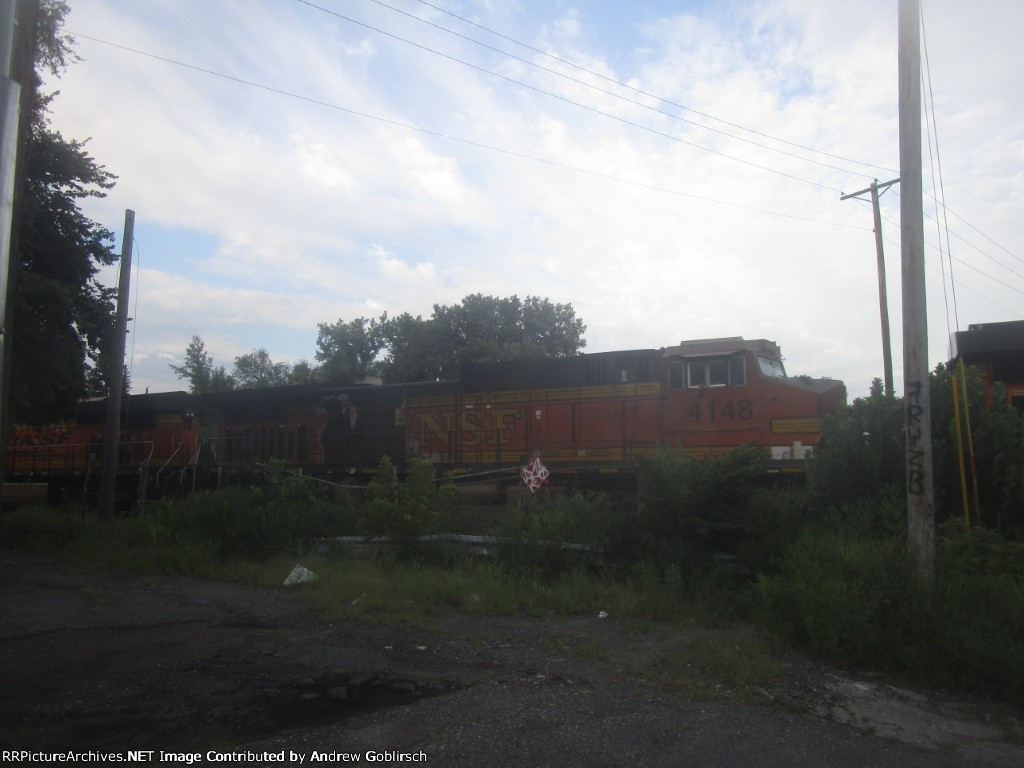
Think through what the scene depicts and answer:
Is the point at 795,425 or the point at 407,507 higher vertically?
the point at 795,425

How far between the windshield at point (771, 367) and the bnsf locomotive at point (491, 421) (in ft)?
0.15

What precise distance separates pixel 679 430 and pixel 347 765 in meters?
12.2

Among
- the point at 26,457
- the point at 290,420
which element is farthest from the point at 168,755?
the point at 26,457

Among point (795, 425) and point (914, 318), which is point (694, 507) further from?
point (795, 425)

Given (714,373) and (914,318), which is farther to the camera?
(714,373)

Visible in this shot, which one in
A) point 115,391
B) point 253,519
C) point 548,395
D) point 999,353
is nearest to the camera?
point 253,519

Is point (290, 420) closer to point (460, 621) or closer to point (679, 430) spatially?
point (679, 430)

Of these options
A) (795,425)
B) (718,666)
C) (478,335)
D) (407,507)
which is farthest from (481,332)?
(718,666)

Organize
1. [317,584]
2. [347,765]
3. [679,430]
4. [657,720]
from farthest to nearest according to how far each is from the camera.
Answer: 1. [679,430]
2. [317,584]
3. [657,720]
4. [347,765]

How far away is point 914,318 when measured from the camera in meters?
6.69

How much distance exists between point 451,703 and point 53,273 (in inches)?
659

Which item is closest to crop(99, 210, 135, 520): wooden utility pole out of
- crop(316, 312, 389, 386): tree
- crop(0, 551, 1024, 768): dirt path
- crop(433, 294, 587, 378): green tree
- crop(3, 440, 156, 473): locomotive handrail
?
crop(3, 440, 156, 473): locomotive handrail

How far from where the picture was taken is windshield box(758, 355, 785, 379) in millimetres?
14711

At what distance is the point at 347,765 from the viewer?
402 cm
